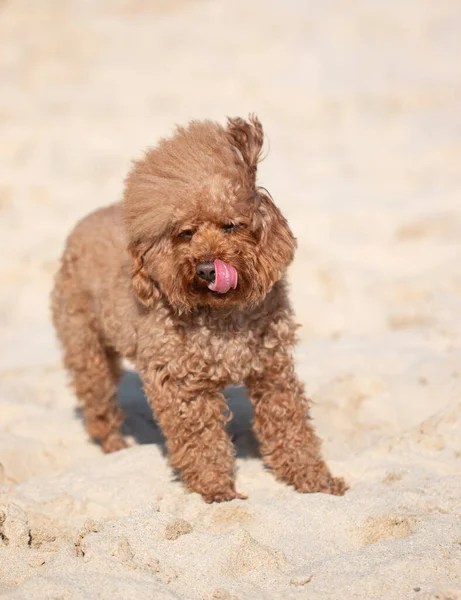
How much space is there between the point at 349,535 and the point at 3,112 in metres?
8.42

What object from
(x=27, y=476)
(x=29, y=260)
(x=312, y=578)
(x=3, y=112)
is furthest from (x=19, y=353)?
(x=3, y=112)

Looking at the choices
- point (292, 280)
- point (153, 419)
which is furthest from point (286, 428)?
point (292, 280)

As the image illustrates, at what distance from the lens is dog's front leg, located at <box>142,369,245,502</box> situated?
3920mm

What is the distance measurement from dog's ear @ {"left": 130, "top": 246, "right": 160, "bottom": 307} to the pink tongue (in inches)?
17.3

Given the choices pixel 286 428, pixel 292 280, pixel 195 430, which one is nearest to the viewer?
pixel 195 430

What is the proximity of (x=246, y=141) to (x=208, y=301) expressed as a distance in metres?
0.75

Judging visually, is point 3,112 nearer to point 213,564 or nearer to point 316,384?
point 316,384

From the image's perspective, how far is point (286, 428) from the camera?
4.11 m

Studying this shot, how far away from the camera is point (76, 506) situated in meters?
3.96

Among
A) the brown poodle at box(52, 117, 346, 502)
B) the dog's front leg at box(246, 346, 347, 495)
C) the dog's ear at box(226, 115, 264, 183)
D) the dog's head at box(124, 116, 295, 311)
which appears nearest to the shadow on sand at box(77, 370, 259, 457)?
the dog's front leg at box(246, 346, 347, 495)

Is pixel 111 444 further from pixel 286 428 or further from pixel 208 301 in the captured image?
pixel 208 301

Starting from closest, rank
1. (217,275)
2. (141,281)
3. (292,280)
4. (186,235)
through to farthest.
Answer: (217,275), (186,235), (141,281), (292,280)

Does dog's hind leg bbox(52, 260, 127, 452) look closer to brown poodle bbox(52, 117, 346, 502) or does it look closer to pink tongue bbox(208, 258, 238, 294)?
brown poodle bbox(52, 117, 346, 502)

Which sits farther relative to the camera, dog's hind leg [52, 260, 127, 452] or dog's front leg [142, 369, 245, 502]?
dog's hind leg [52, 260, 127, 452]
